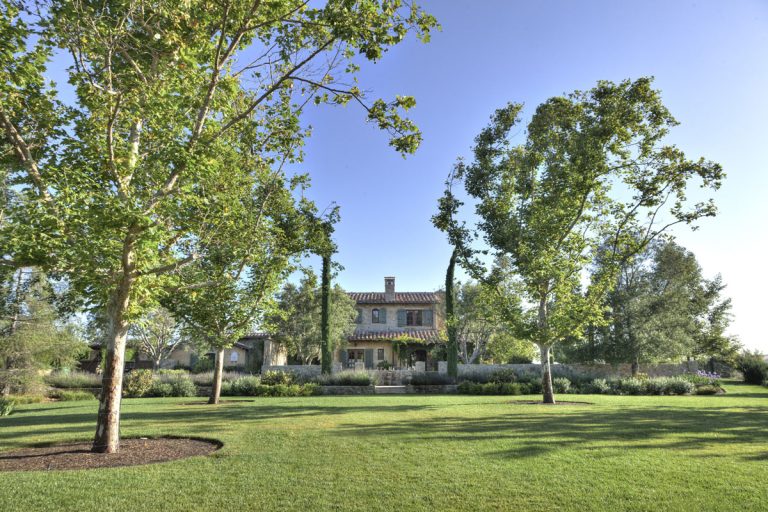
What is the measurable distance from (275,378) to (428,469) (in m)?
18.4

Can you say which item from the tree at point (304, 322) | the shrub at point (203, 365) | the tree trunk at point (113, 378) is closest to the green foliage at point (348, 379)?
the tree at point (304, 322)

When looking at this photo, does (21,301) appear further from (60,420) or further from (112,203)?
(112,203)

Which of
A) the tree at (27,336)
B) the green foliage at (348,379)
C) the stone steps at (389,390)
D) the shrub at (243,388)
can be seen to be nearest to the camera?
the tree at (27,336)

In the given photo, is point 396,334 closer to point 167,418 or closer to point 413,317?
point 413,317

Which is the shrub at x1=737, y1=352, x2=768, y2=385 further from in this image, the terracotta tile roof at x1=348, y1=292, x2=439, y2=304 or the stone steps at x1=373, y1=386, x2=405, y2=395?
the stone steps at x1=373, y1=386, x2=405, y2=395

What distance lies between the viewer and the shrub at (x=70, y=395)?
841 inches

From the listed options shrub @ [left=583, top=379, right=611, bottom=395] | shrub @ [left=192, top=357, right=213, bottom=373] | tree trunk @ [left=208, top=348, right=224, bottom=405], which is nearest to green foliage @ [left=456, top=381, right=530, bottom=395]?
shrub @ [left=583, top=379, right=611, bottom=395]

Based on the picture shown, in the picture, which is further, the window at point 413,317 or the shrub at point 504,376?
the window at point 413,317

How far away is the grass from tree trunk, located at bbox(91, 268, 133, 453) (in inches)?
67.3

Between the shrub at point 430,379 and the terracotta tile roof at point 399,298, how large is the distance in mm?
16161

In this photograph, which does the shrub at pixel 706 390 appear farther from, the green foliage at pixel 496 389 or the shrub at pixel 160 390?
the shrub at pixel 160 390

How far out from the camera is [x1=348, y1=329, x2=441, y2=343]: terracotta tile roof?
37.2 meters

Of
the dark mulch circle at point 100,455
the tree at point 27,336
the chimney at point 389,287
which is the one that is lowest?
the dark mulch circle at point 100,455

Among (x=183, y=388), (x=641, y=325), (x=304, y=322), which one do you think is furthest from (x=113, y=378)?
(x=641, y=325)
